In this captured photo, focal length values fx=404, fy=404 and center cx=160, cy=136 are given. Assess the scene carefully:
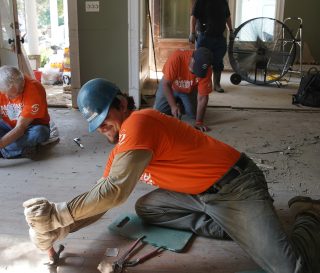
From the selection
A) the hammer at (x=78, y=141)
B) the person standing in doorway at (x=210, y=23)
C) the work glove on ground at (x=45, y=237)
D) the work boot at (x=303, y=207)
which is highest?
the person standing in doorway at (x=210, y=23)

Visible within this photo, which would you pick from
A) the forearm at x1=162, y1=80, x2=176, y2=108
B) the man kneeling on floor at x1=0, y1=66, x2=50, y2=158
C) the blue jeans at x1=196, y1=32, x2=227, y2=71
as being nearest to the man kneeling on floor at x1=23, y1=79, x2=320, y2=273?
the man kneeling on floor at x1=0, y1=66, x2=50, y2=158

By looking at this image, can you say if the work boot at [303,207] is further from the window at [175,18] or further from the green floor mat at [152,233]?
the window at [175,18]

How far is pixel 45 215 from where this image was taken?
1539 millimetres

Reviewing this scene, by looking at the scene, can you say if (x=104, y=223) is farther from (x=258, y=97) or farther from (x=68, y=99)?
(x=258, y=97)

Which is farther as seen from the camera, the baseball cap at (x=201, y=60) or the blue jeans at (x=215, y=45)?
the blue jeans at (x=215, y=45)

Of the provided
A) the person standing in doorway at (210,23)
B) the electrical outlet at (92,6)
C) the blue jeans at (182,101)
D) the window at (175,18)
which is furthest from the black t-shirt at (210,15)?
the window at (175,18)

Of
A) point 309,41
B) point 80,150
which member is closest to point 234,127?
point 80,150

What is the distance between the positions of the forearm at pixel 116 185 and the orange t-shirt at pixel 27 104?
5.43ft

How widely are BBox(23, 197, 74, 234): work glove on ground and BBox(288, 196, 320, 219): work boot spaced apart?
1.17 meters

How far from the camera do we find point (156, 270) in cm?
179

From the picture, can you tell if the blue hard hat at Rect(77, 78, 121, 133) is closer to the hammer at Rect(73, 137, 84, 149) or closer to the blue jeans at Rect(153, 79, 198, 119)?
the hammer at Rect(73, 137, 84, 149)

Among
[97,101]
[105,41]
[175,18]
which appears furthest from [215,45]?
[97,101]

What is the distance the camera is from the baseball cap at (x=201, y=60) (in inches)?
136

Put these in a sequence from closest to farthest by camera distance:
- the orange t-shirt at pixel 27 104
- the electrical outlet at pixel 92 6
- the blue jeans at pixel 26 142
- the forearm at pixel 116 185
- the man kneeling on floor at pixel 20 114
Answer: the forearm at pixel 116 185 → the man kneeling on floor at pixel 20 114 → the orange t-shirt at pixel 27 104 → the blue jeans at pixel 26 142 → the electrical outlet at pixel 92 6
